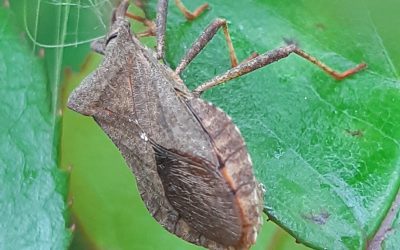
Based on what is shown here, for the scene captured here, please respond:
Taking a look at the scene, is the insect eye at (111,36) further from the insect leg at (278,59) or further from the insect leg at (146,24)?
the insect leg at (278,59)

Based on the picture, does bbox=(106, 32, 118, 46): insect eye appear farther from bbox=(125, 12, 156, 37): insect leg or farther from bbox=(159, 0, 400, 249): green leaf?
bbox=(159, 0, 400, 249): green leaf

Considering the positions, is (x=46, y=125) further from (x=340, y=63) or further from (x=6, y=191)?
(x=340, y=63)

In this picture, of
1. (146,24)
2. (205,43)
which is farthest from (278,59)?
(146,24)

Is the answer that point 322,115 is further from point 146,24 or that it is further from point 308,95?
point 146,24

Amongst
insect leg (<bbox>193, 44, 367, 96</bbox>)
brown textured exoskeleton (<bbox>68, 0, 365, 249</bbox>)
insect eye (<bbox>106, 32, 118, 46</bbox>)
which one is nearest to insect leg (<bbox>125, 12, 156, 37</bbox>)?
brown textured exoskeleton (<bbox>68, 0, 365, 249</bbox>)

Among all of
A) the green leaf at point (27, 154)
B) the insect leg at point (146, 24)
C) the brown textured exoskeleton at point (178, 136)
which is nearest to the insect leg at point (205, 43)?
the brown textured exoskeleton at point (178, 136)
